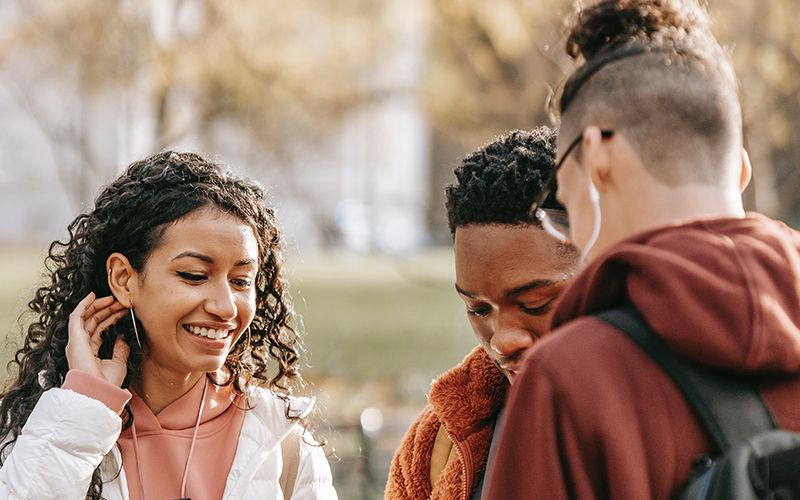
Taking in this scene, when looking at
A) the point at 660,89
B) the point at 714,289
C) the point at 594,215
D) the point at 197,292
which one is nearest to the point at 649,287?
the point at 714,289

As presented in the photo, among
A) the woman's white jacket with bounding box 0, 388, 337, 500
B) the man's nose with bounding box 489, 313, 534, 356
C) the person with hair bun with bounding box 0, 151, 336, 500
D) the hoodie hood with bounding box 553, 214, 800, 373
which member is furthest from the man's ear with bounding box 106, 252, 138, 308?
the hoodie hood with bounding box 553, 214, 800, 373

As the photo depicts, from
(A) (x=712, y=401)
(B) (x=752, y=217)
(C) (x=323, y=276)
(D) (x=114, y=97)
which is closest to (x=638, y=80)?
(B) (x=752, y=217)

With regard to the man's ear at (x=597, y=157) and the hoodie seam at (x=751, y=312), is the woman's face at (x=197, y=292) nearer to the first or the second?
the man's ear at (x=597, y=157)

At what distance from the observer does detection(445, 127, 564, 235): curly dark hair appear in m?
2.48

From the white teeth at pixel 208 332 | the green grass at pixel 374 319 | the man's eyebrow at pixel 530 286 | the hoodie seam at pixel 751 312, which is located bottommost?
the hoodie seam at pixel 751 312

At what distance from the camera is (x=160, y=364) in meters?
2.90

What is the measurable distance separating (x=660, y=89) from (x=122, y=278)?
1.71m

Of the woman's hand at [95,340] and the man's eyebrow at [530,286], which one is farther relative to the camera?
the woman's hand at [95,340]

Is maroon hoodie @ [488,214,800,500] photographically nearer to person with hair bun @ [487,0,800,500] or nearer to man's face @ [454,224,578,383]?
person with hair bun @ [487,0,800,500]

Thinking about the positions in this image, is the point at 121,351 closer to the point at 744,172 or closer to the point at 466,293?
the point at 466,293

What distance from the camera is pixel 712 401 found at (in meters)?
1.49

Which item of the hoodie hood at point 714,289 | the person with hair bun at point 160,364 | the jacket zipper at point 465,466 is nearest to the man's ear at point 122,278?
the person with hair bun at point 160,364

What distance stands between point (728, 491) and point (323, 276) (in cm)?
2481

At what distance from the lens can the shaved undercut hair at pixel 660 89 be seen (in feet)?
5.38
